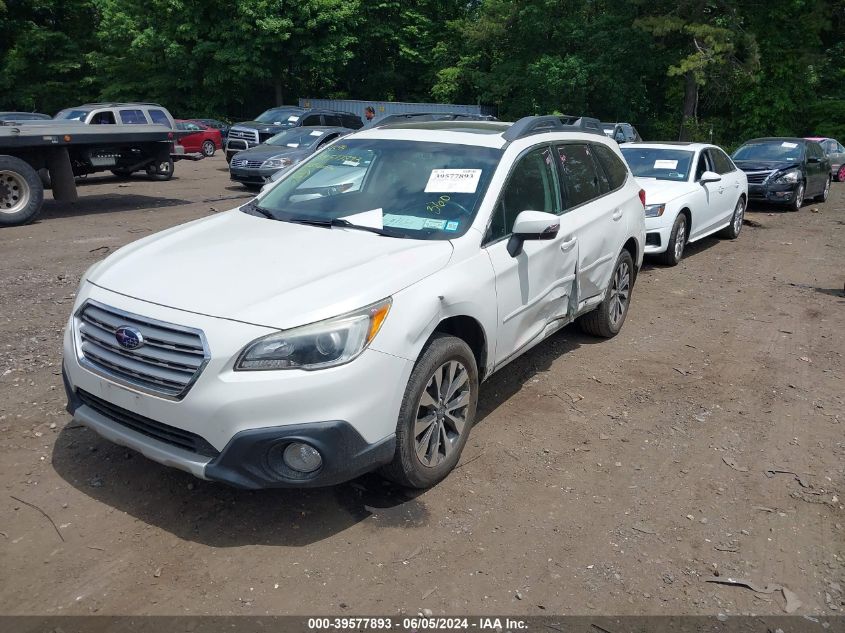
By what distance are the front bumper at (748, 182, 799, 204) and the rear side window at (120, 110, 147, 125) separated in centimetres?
1513

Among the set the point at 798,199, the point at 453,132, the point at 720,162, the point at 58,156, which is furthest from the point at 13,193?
the point at 798,199

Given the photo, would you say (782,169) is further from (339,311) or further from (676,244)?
(339,311)

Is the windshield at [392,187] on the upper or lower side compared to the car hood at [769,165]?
upper

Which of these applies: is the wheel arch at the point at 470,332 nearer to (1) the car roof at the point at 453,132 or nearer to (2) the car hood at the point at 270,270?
(2) the car hood at the point at 270,270

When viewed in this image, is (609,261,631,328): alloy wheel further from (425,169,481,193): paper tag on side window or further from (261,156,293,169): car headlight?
(261,156,293,169): car headlight

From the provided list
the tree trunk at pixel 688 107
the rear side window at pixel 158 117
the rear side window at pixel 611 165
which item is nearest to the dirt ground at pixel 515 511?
the rear side window at pixel 611 165

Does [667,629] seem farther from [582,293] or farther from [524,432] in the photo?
[582,293]

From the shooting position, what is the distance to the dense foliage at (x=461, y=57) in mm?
28641

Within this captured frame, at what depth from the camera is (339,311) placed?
3.21 metres

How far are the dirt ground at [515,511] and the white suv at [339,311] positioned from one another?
1.28 ft

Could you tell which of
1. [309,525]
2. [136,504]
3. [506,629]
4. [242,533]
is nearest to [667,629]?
[506,629]

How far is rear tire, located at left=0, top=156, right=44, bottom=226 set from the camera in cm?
1096

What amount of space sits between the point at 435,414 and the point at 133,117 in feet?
58.2

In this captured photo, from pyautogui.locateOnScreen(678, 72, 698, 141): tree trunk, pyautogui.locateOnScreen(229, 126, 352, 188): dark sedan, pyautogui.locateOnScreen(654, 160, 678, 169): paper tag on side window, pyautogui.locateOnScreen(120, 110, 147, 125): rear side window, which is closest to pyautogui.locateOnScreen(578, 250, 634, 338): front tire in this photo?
pyautogui.locateOnScreen(654, 160, 678, 169): paper tag on side window
